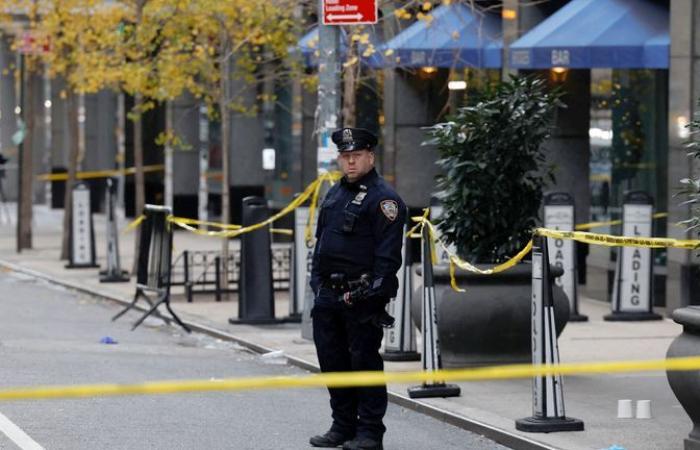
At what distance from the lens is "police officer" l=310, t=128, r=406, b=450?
942 centimetres

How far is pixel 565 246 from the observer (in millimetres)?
17422

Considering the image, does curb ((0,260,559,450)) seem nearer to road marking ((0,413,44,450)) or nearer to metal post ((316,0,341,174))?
metal post ((316,0,341,174))

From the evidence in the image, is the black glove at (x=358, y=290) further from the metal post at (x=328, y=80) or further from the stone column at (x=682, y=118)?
the stone column at (x=682, y=118)

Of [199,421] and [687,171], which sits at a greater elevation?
[687,171]

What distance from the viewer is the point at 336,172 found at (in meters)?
15.5

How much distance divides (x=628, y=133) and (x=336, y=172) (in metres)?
6.18

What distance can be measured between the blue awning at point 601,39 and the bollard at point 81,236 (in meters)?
7.98

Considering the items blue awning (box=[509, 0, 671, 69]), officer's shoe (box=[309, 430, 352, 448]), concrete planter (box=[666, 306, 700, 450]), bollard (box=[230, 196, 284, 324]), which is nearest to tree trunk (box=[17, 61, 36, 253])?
blue awning (box=[509, 0, 671, 69])

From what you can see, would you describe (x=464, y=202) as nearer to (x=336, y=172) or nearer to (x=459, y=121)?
(x=459, y=121)

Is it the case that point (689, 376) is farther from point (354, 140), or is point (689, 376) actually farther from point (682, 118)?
point (682, 118)

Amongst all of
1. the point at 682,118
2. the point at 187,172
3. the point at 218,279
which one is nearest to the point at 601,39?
the point at 682,118

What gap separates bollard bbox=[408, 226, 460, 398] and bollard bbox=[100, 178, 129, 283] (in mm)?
11375

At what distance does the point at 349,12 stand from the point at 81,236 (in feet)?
38.4

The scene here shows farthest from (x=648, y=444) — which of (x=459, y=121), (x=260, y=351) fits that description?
(x=260, y=351)
